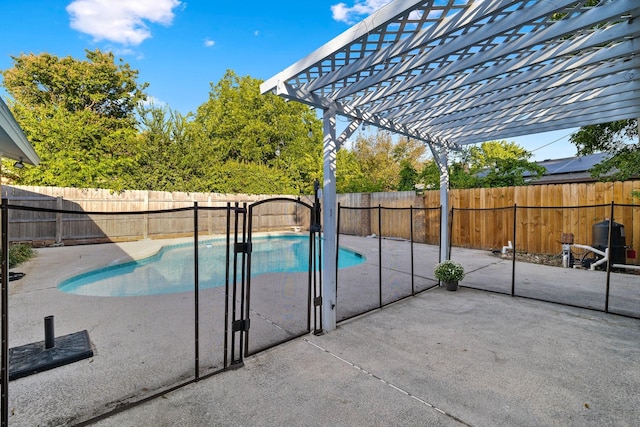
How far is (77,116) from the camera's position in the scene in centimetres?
1306

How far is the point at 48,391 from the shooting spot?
2.14 metres

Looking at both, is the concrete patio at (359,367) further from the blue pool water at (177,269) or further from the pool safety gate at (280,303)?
the blue pool water at (177,269)

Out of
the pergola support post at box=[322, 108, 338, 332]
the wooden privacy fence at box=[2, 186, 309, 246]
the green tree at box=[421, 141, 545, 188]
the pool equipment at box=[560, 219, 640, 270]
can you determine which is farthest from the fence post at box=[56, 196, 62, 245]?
the pool equipment at box=[560, 219, 640, 270]

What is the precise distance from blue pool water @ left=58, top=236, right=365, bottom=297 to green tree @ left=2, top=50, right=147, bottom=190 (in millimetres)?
5662

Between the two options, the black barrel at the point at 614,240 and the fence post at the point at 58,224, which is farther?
the fence post at the point at 58,224

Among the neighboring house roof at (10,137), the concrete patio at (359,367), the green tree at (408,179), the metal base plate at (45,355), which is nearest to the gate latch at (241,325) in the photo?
the concrete patio at (359,367)

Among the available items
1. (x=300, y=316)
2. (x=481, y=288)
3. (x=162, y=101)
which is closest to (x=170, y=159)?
(x=162, y=101)

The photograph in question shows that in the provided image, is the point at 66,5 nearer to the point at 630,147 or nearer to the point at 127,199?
the point at 127,199

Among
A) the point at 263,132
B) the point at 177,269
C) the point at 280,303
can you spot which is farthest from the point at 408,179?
the point at 263,132

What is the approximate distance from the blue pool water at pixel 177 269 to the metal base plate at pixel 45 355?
1892 millimetres

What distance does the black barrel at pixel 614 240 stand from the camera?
600 centimetres

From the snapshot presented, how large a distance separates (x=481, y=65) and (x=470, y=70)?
46 cm

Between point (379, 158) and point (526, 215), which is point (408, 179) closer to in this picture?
point (526, 215)

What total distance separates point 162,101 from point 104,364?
14.8m
